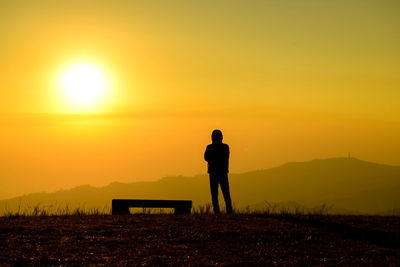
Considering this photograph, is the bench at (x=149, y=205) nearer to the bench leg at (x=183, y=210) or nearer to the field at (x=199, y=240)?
the bench leg at (x=183, y=210)

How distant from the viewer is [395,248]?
41.2 ft

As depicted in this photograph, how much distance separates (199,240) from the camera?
1298 cm

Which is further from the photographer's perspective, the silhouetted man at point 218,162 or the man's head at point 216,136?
the silhouetted man at point 218,162

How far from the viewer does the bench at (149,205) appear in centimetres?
1892

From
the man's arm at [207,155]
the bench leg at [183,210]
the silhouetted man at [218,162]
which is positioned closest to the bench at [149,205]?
the bench leg at [183,210]

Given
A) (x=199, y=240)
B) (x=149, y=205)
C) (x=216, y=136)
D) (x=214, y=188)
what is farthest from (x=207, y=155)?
(x=199, y=240)

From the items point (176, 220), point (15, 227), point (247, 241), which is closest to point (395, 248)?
point (247, 241)

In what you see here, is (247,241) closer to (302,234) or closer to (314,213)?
(302,234)

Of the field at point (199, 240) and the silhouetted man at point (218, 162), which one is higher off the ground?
the silhouetted man at point (218, 162)

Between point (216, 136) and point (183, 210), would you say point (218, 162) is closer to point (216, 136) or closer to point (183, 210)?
point (216, 136)

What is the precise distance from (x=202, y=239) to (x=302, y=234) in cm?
243

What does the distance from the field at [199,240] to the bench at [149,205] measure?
1.75 metres

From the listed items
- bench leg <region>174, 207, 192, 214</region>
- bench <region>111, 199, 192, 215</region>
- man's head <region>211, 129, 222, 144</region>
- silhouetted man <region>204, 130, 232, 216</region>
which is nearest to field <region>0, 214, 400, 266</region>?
bench <region>111, 199, 192, 215</region>

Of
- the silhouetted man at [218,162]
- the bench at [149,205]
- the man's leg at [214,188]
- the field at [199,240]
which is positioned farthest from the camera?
the man's leg at [214,188]
